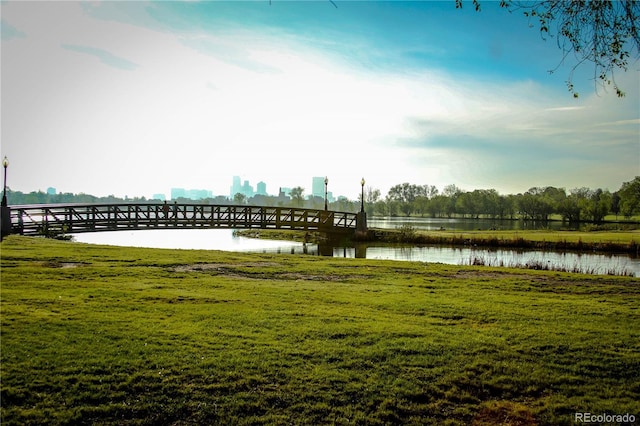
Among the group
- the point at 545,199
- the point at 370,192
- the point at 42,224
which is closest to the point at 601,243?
the point at 42,224

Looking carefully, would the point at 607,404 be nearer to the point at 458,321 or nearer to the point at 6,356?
the point at 458,321

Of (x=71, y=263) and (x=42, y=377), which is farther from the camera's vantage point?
(x=71, y=263)

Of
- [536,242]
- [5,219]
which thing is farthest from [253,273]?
[536,242]

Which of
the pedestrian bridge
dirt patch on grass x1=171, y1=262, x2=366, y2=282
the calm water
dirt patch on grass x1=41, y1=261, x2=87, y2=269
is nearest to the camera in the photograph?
dirt patch on grass x1=41, y1=261, x2=87, y2=269

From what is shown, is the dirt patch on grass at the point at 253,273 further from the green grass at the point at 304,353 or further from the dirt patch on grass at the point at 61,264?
the dirt patch on grass at the point at 61,264

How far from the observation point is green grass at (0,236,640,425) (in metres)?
5.39

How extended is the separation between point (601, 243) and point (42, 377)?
118ft

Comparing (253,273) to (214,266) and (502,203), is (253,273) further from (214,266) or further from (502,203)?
(502,203)

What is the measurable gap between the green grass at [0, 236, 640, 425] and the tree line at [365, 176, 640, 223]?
8044 centimetres

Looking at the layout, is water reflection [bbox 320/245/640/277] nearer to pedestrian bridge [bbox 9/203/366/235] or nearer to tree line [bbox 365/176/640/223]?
pedestrian bridge [bbox 9/203/366/235]

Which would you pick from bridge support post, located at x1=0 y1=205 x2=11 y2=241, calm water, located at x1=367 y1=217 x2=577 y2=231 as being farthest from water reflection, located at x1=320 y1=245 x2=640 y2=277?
calm water, located at x1=367 y1=217 x2=577 y2=231

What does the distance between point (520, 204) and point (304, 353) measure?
119 meters

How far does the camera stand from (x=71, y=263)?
14.6 m

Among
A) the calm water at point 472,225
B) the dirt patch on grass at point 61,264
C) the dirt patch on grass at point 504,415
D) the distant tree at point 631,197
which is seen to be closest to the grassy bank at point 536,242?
the calm water at point 472,225
